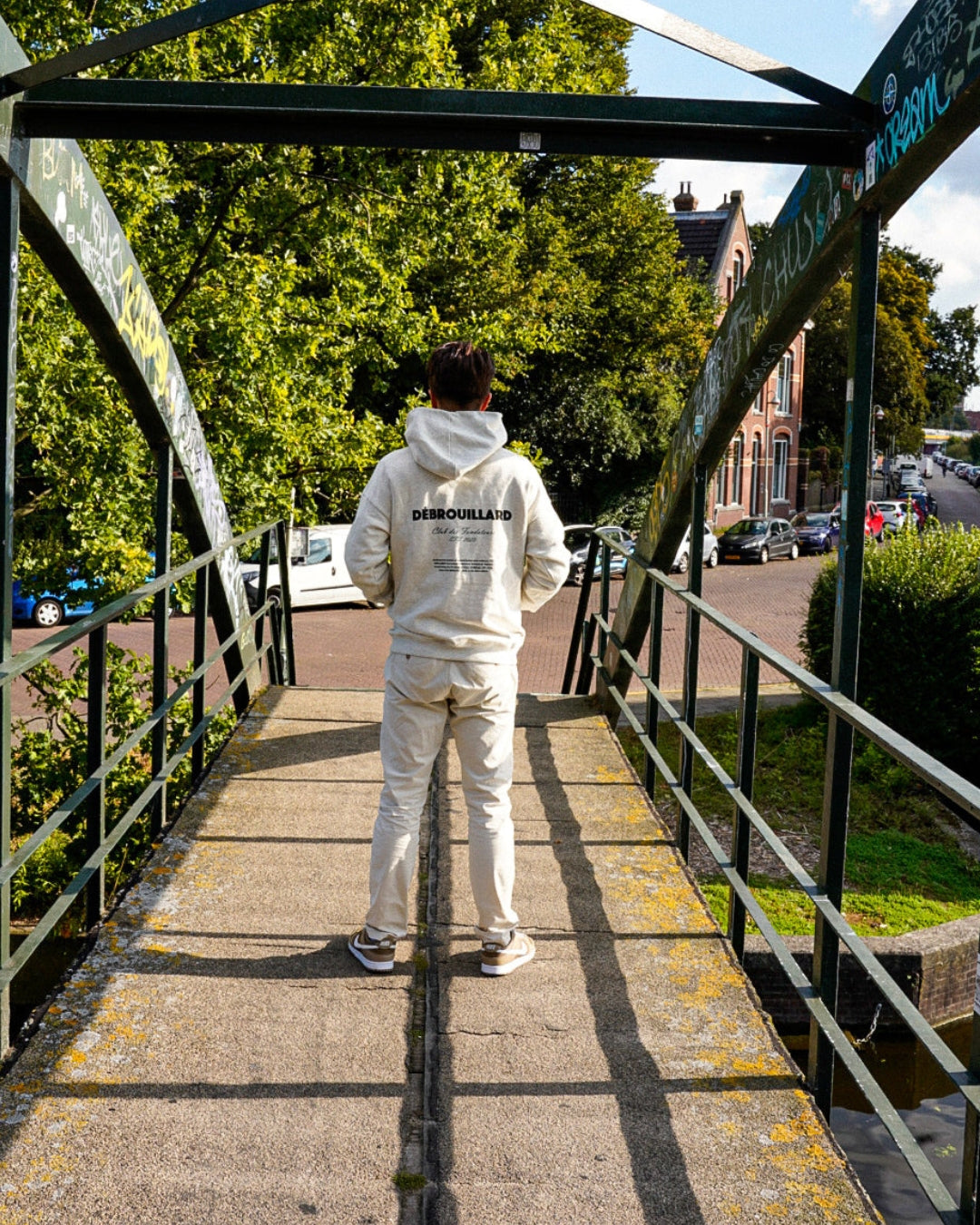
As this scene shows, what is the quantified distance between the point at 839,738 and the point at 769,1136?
38.9 inches

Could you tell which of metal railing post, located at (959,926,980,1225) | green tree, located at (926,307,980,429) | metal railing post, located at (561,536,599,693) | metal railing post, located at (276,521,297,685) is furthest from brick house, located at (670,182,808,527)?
metal railing post, located at (959,926,980,1225)

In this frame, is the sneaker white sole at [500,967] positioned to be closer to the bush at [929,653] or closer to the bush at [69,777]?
the bush at [69,777]

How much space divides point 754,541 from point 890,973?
29.2 meters

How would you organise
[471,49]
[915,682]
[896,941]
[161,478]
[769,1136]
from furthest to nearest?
1. [471,49]
2. [915,682]
3. [896,941]
4. [161,478]
5. [769,1136]

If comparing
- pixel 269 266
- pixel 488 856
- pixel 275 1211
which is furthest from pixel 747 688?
pixel 269 266

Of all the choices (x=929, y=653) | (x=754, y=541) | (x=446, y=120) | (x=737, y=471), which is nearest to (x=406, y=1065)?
(x=446, y=120)

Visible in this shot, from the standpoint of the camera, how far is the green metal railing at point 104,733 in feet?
10.8

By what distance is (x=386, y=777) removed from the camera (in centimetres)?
371

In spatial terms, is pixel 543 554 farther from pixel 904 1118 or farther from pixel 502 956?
pixel 904 1118

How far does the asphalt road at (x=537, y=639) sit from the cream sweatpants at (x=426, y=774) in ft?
24.7

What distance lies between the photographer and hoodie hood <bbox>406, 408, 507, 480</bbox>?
356cm

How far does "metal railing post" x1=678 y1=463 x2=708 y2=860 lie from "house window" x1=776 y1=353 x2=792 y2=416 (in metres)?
43.6

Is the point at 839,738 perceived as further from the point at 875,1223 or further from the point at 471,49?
the point at 471,49

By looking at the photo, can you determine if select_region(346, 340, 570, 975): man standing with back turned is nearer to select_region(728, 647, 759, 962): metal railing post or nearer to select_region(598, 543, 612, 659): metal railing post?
select_region(728, 647, 759, 962): metal railing post
